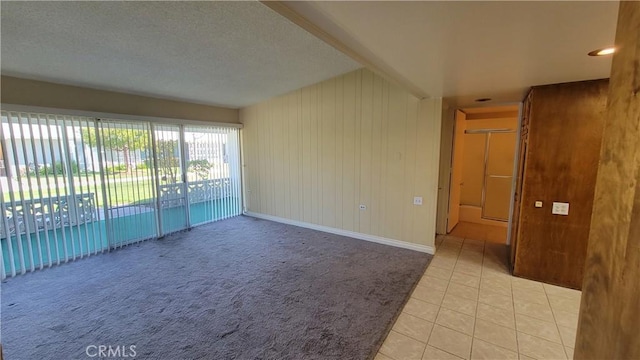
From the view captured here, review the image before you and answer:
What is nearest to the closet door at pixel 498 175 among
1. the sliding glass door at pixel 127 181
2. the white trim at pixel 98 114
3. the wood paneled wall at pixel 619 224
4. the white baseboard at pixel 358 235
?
the white baseboard at pixel 358 235

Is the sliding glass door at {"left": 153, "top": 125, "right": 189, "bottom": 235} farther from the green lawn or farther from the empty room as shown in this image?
the green lawn

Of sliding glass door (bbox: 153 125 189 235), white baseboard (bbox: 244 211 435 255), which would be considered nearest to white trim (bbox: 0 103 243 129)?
sliding glass door (bbox: 153 125 189 235)

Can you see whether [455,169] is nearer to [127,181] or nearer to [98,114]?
[127,181]

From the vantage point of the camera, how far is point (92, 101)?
375 cm

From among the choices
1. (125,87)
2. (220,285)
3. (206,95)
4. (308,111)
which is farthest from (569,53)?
(125,87)

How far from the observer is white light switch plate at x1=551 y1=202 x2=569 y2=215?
2865 mm

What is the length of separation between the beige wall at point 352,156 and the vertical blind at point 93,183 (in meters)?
1.32

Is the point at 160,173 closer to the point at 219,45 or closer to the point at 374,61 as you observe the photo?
the point at 219,45

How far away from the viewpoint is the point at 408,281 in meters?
3.10

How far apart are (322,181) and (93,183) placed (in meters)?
3.48

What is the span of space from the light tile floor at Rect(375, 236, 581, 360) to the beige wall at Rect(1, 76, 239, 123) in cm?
472

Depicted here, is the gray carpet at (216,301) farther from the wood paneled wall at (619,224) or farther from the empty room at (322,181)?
the wood paneled wall at (619,224)

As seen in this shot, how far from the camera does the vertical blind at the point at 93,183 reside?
3.16 metres

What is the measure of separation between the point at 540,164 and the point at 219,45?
3.82 meters
